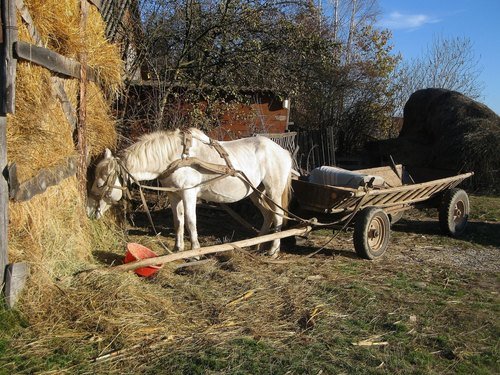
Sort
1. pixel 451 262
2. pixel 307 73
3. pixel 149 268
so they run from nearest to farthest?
pixel 149 268
pixel 451 262
pixel 307 73

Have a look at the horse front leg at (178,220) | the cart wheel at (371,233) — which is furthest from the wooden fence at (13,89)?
the cart wheel at (371,233)

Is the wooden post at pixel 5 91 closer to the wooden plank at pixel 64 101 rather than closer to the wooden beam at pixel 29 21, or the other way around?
the wooden beam at pixel 29 21

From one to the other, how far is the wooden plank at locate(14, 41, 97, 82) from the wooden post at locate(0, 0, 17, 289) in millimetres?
86

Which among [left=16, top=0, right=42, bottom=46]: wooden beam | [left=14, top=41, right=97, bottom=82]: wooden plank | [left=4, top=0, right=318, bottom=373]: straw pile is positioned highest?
[left=16, top=0, right=42, bottom=46]: wooden beam

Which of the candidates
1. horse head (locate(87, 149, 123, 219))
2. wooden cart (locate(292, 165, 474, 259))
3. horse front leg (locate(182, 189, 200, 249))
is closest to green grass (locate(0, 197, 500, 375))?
wooden cart (locate(292, 165, 474, 259))

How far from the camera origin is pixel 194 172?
244 inches

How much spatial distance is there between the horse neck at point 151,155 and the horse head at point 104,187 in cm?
19

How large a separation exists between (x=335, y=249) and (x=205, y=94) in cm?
485

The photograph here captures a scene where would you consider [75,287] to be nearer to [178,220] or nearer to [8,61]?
[8,61]

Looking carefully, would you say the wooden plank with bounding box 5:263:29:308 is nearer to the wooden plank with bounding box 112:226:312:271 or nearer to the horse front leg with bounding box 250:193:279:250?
the wooden plank with bounding box 112:226:312:271

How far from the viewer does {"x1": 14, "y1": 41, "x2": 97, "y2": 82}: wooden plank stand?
12.4ft

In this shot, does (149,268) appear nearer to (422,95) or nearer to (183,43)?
(183,43)

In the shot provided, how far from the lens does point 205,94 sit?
34.2 ft

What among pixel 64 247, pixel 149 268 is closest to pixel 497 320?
pixel 149 268
